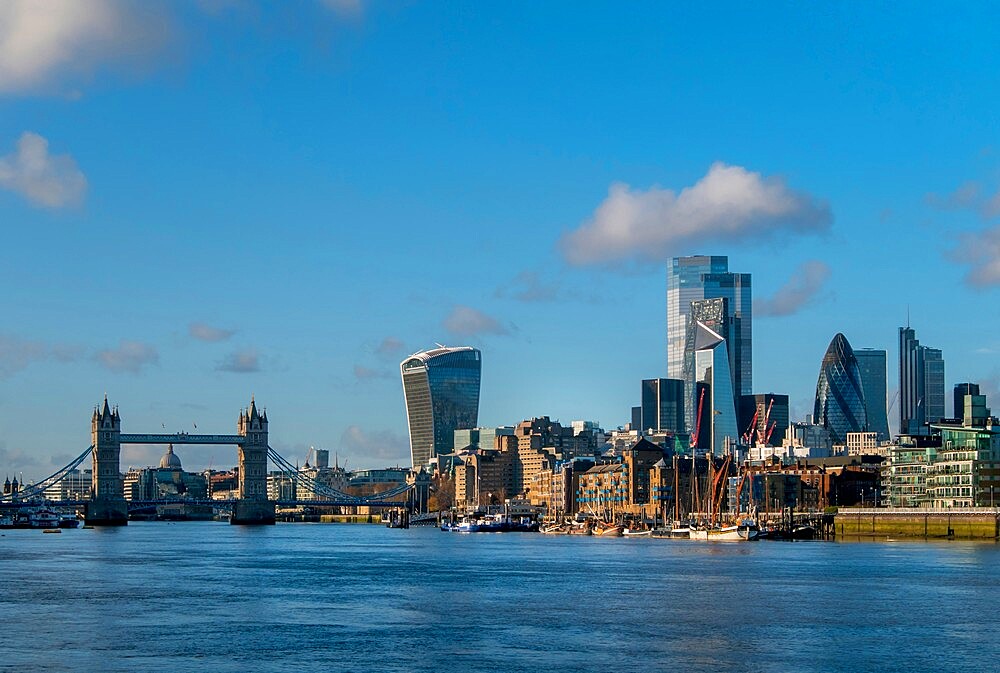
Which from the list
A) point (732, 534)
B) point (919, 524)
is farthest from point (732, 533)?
point (919, 524)

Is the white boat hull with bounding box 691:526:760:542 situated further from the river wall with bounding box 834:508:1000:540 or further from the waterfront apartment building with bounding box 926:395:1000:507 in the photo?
the waterfront apartment building with bounding box 926:395:1000:507

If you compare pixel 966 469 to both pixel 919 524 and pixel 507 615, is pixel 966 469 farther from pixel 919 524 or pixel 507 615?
pixel 507 615

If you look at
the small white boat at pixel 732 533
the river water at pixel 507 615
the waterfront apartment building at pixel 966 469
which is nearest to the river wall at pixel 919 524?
the waterfront apartment building at pixel 966 469

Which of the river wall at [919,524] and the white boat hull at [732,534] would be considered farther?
the white boat hull at [732,534]

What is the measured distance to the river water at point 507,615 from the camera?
59.2m

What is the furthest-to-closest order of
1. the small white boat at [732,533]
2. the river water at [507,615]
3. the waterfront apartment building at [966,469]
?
the small white boat at [732,533] → the waterfront apartment building at [966,469] → the river water at [507,615]

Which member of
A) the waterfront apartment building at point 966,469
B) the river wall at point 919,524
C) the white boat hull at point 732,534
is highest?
the waterfront apartment building at point 966,469

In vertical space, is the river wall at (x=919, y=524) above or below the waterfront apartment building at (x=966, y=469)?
below

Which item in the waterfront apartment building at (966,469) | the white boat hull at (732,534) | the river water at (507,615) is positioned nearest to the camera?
the river water at (507,615)

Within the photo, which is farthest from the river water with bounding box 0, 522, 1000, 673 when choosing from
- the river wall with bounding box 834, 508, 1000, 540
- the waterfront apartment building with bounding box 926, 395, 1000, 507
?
the waterfront apartment building with bounding box 926, 395, 1000, 507

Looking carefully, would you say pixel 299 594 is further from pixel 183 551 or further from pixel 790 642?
pixel 183 551

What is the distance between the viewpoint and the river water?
194ft

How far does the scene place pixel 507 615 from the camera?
7556cm

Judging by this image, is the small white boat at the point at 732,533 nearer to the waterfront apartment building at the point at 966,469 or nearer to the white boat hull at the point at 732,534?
the white boat hull at the point at 732,534
